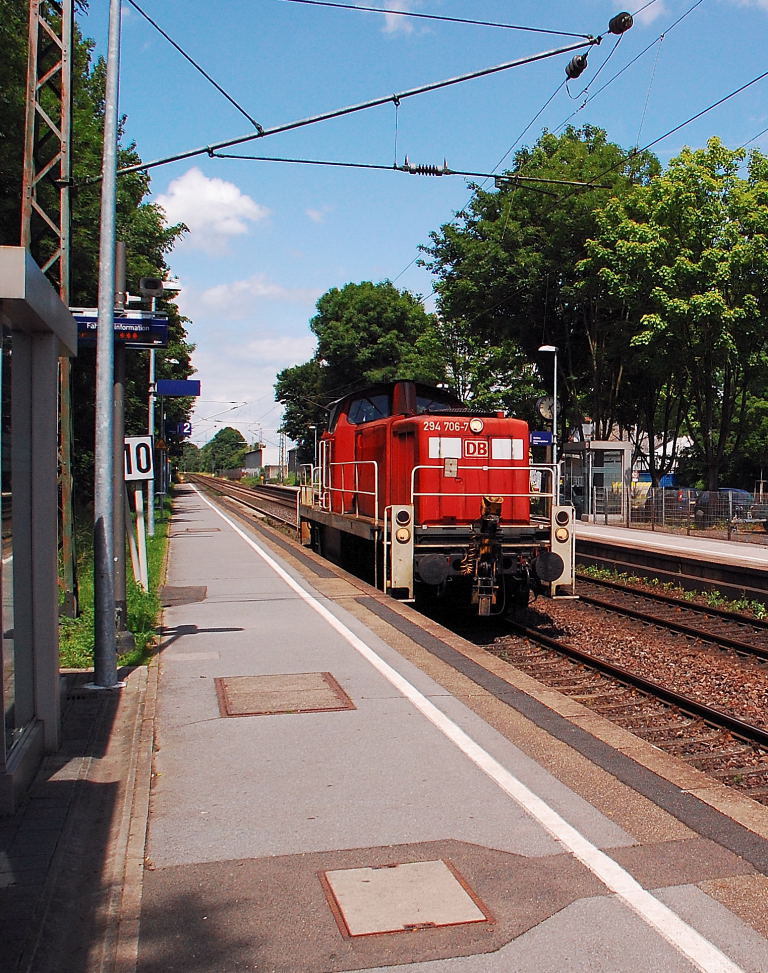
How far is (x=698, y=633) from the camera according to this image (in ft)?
40.8

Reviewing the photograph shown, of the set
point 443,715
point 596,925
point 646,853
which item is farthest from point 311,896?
point 443,715

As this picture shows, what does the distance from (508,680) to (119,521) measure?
4488 mm

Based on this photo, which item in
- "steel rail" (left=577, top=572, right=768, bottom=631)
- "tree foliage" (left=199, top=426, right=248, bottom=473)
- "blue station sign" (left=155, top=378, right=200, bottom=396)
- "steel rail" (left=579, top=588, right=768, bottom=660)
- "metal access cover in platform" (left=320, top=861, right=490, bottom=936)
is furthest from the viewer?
"tree foliage" (left=199, top=426, right=248, bottom=473)

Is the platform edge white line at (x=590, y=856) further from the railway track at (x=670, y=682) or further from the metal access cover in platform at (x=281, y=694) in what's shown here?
the railway track at (x=670, y=682)

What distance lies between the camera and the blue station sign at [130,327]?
29.9 feet

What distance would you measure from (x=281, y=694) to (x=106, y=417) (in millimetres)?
2889

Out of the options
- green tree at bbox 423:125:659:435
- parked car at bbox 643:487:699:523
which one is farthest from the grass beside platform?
green tree at bbox 423:125:659:435

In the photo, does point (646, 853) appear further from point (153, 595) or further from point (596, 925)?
point (153, 595)

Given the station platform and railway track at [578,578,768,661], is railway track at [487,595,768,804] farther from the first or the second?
the station platform

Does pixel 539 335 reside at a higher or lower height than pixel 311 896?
higher

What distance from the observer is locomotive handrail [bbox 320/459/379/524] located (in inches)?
523

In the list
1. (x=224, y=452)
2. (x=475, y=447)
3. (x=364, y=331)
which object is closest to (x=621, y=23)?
(x=475, y=447)

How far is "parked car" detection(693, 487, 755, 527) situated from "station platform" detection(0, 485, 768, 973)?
65.5 ft

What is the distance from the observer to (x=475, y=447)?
12438mm
